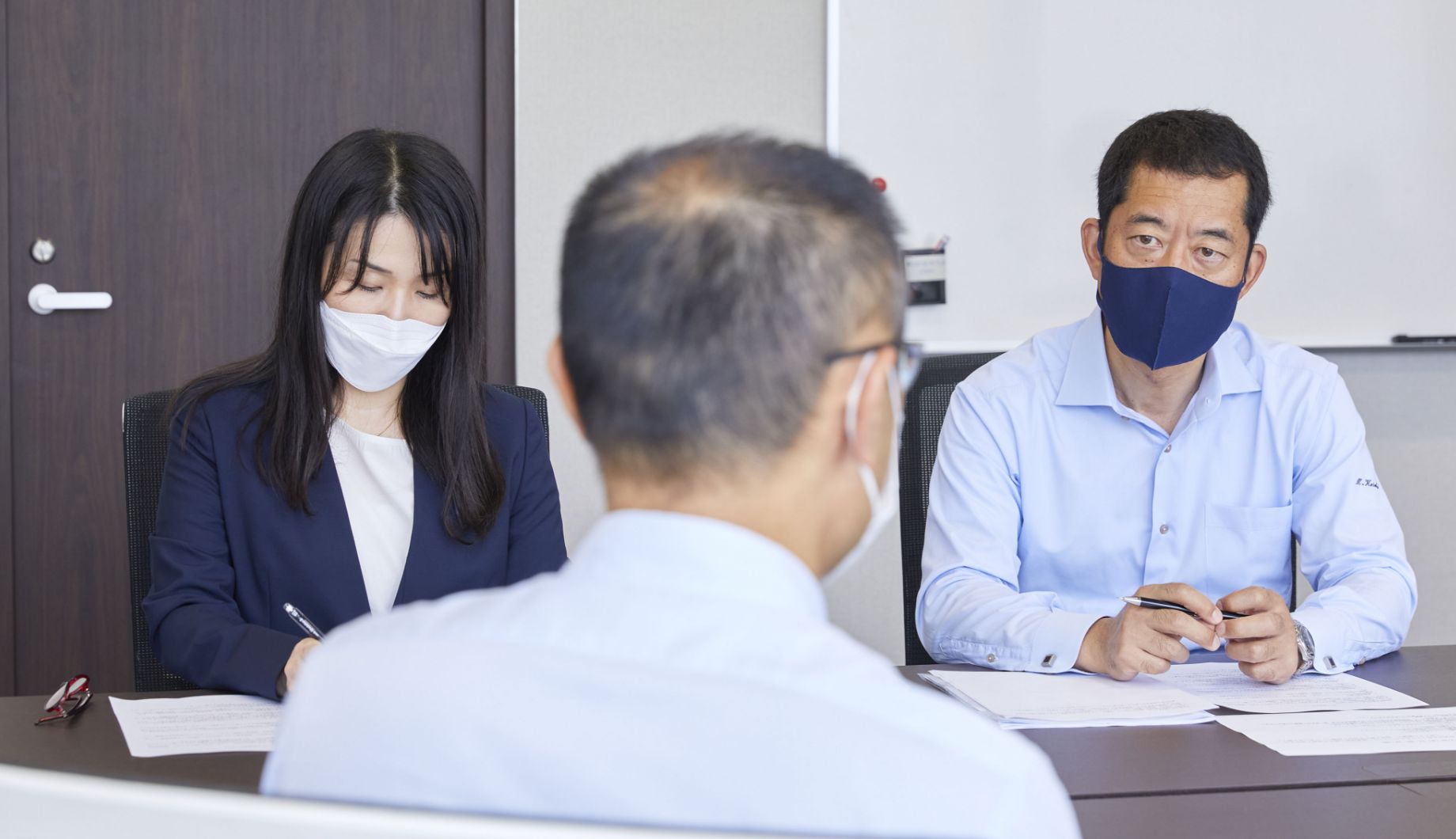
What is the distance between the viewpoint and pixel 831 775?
1.59 feet

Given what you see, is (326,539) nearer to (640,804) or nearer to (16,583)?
(640,804)

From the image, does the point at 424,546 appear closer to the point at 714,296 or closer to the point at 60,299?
the point at 714,296

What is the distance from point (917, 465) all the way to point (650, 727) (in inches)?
54.1

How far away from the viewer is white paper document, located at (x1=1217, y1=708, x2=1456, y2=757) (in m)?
1.08

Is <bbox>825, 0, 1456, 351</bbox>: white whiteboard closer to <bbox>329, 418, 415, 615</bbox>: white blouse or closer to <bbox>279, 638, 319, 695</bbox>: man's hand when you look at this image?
<bbox>329, 418, 415, 615</bbox>: white blouse

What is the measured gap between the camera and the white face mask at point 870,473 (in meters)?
0.63

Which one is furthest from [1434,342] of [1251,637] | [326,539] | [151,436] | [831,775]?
[831,775]

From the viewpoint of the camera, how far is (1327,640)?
54.4 inches

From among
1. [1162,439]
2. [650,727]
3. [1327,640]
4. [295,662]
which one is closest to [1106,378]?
[1162,439]

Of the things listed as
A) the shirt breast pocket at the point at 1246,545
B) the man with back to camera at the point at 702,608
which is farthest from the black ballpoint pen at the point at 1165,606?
the man with back to camera at the point at 702,608

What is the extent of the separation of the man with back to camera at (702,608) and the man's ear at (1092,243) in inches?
48.3

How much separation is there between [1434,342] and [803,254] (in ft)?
9.54

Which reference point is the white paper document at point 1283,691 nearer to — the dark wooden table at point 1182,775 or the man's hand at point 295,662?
the dark wooden table at point 1182,775

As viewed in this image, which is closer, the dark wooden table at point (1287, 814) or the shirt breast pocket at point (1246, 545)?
the dark wooden table at point (1287, 814)
